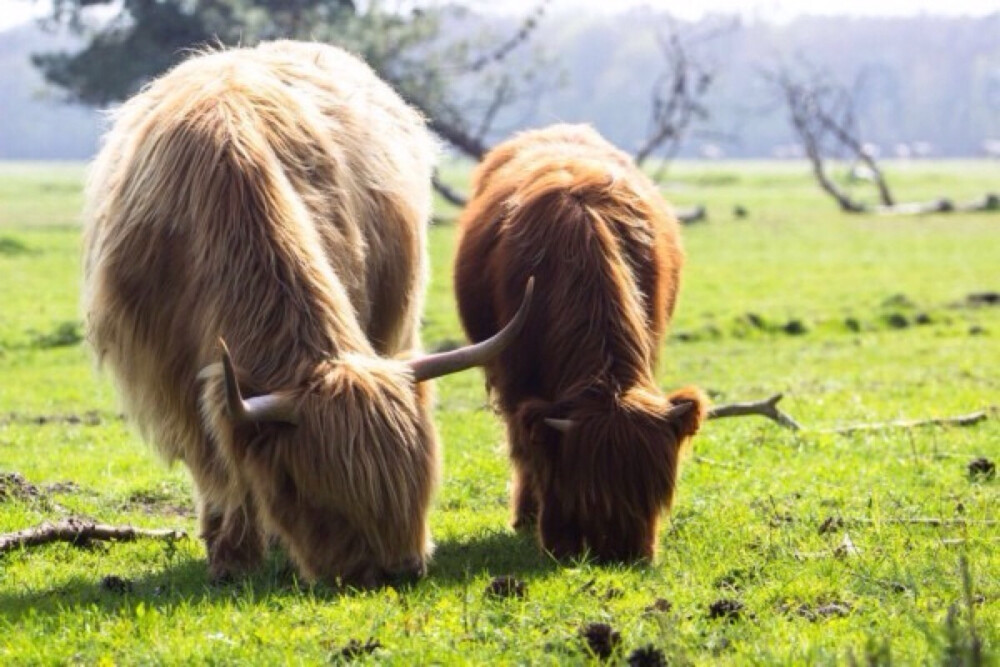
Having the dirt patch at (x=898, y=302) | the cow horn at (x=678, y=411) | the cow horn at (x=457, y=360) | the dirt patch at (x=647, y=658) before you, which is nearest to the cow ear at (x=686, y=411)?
the cow horn at (x=678, y=411)

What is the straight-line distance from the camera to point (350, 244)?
698 cm

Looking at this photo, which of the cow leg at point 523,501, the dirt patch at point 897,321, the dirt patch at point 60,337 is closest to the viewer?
the cow leg at point 523,501

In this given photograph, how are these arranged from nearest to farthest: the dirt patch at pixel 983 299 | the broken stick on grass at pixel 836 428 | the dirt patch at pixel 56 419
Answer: the broken stick on grass at pixel 836 428 → the dirt patch at pixel 56 419 → the dirt patch at pixel 983 299

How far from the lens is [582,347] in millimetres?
6867

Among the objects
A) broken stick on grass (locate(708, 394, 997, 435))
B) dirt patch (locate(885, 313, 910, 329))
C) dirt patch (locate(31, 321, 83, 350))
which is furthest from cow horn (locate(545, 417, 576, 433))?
dirt patch (locate(885, 313, 910, 329))

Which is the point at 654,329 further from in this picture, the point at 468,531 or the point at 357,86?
the point at 357,86

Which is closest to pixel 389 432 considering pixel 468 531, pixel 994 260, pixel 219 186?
pixel 219 186

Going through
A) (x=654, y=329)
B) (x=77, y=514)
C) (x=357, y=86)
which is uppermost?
(x=357, y=86)

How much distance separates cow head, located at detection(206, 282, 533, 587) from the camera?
5641mm

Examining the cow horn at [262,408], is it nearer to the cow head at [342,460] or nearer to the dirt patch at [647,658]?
the cow head at [342,460]

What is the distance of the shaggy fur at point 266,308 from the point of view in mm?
5734

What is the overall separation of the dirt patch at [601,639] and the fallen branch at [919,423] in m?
5.26

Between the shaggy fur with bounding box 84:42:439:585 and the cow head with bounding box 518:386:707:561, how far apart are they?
2.54ft

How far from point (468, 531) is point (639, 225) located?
5.76 feet
